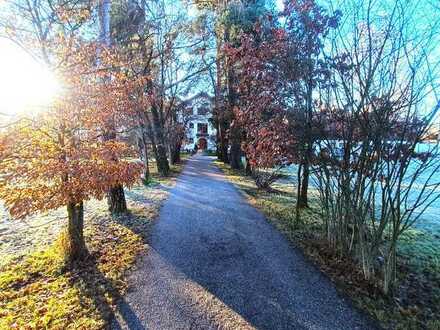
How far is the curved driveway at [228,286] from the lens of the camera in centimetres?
265

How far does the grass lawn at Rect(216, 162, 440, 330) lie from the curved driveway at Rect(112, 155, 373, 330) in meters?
0.25

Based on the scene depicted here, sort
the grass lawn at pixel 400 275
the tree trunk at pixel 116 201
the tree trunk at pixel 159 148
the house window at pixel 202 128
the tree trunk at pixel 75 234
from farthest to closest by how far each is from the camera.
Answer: the house window at pixel 202 128 < the tree trunk at pixel 159 148 < the tree trunk at pixel 116 201 < the tree trunk at pixel 75 234 < the grass lawn at pixel 400 275

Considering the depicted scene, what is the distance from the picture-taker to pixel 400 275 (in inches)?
151

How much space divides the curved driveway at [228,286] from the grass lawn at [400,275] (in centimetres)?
25

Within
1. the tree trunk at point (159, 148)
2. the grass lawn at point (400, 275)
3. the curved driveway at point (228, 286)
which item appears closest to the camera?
the curved driveway at point (228, 286)

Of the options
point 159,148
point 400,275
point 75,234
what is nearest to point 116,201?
point 75,234

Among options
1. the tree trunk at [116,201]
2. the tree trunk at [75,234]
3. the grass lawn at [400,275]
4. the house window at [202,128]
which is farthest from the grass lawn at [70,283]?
the house window at [202,128]

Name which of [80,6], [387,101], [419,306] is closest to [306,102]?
[387,101]

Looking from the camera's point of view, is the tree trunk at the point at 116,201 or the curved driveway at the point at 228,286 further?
the tree trunk at the point at 116,201

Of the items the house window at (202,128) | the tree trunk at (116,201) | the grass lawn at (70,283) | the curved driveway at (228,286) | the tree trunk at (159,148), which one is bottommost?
the grass lawn at (70,283)

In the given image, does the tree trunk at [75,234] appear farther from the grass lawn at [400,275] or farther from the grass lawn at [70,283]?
the grass lawn at [400,275]

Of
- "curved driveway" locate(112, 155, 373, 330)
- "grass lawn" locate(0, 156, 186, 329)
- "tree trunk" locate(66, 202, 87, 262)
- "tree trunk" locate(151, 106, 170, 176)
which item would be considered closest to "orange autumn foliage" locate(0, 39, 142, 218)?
"tree trunk" locate(66, 202, 87, 262)

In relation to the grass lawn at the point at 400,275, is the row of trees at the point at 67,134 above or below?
above

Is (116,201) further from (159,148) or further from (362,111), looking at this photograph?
(159,148)
